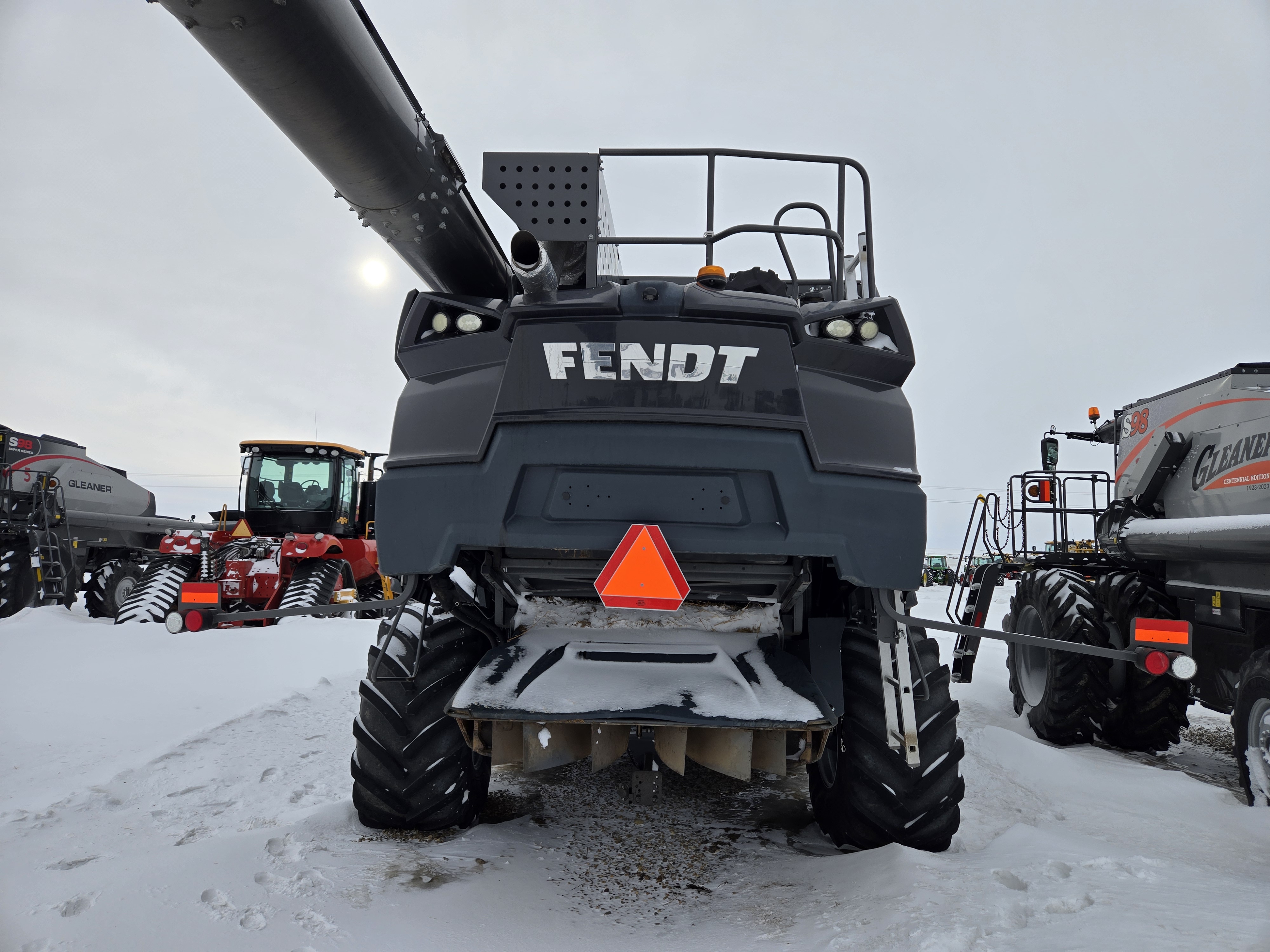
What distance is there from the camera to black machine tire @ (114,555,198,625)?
8.46 m

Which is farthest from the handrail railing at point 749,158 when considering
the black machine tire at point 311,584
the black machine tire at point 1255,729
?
the black machine tire at point 311,584

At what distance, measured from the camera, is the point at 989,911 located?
196cm

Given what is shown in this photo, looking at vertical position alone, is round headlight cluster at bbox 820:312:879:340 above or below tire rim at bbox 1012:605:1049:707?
above

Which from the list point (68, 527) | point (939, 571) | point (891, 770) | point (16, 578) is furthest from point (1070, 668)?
point (939, 571)

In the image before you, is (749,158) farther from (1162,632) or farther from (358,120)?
(1162,632)

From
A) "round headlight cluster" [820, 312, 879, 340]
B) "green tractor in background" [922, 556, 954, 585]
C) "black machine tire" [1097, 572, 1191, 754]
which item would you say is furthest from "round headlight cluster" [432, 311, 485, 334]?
"green tractor in background" [922, 556, 954, 585]

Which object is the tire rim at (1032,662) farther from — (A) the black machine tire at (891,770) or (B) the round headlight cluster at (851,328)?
(B) the round headlight cluster at (851,328)

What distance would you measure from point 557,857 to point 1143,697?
13.5 feet

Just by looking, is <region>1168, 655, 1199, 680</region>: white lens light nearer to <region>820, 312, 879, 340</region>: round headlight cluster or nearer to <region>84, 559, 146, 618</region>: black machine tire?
<region>820, 312, 879, 340</region>: round headlight cluster

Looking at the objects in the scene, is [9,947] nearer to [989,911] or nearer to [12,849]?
[12,849]

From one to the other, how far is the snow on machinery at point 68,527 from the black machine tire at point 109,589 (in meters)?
0.01

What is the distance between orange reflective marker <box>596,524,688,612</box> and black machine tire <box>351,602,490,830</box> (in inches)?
34.0

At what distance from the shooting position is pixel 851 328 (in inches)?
89.8

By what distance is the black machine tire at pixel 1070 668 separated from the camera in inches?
193
